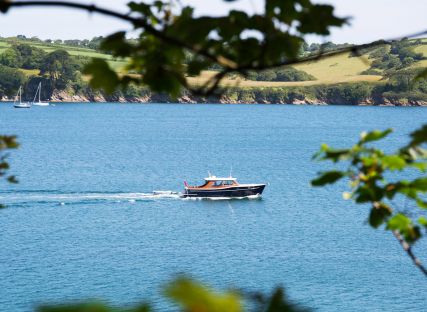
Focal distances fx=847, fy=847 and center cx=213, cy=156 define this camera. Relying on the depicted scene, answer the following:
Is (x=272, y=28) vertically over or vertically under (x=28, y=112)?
over

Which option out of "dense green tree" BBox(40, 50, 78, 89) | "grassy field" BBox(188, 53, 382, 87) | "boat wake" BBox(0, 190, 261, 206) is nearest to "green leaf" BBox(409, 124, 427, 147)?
"boat wake" BBox(0, 190, 261, 206)

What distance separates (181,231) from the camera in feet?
173

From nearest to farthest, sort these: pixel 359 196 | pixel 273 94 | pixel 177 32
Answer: pixel 177 32 → pixel 359 196 → pixel 273 94

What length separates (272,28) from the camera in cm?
198

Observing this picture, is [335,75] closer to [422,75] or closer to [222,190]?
[222,190]

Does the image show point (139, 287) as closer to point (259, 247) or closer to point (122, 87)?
point (259, 247)

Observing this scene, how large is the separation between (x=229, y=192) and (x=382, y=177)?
61.4 meters

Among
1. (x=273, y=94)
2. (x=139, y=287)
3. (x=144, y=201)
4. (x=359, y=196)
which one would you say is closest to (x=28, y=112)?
(x=273, y=94)

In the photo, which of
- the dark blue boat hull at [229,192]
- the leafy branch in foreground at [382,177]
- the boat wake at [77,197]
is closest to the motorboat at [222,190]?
the dark blue boat hull at [229,192]

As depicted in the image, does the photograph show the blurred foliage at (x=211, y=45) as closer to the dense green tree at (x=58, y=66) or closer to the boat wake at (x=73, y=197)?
the boat wake at (x=73, y=197)

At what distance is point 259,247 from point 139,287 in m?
11.1

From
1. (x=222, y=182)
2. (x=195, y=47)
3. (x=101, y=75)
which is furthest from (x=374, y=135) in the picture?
(x=222, y=182)

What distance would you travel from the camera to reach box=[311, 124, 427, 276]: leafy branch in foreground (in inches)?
85.1

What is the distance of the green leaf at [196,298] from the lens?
3.28 ft
